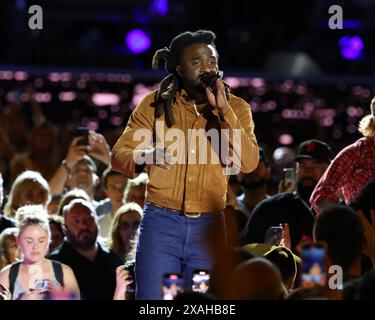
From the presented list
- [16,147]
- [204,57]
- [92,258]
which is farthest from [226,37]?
[204,57]

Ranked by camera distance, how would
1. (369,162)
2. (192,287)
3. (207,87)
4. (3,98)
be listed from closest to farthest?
(192,287) < (207,87) < (369,162) < (3,98)

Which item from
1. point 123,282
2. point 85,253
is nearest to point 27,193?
point 85,253

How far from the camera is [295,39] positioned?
19.4 m

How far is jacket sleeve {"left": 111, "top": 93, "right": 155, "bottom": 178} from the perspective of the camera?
607 centimetres

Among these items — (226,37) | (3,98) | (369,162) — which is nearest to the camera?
(369,162)

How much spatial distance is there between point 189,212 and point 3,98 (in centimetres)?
828

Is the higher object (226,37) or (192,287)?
(226,37)

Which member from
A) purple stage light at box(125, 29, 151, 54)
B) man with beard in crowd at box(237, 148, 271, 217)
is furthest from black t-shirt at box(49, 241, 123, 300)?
purple stage light at box(125, 29, 151, 54)

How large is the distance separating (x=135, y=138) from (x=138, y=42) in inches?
470

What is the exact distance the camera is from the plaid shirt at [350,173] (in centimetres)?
708

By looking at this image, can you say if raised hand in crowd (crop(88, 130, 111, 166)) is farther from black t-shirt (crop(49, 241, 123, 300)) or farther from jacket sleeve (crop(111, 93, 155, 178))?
jacket sleeve (crop(111, 93, 155, 178))

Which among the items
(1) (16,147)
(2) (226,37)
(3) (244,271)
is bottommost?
(3) (244,271)

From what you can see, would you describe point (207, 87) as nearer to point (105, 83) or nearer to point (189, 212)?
point (189, 212)

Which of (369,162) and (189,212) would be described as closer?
(189,212)
